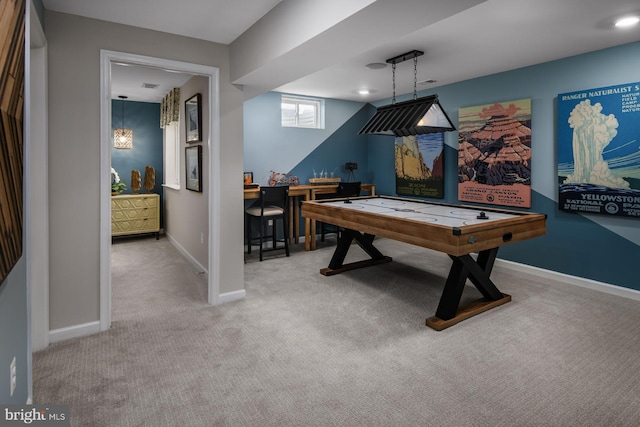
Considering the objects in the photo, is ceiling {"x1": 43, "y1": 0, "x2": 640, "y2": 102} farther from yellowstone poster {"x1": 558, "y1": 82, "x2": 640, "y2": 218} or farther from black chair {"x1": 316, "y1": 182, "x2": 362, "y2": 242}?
black chair {"x1": 316, "y1": 182, "x2": 362, "y2": 242}

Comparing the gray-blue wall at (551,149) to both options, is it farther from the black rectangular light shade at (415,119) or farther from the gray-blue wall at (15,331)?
the gray-blue wall at (15,331)

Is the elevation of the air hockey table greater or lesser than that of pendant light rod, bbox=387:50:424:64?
lesser

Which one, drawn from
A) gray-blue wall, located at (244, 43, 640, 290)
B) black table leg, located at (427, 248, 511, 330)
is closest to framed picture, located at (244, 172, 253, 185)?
gray-blue wall, located at (244, 43, 640, 290)

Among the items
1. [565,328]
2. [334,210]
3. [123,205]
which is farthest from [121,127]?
[565,328]

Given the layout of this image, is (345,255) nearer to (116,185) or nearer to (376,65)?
(376,65)

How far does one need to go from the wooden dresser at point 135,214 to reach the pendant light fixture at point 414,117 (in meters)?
3.77

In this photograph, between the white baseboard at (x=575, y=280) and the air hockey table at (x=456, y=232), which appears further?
the white baseboard at (x=575, y=280)

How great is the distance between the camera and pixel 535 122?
427 centimetres

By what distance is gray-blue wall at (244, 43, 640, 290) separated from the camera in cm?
362

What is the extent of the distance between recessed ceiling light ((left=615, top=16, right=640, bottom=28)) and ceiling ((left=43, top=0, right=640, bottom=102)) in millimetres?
66

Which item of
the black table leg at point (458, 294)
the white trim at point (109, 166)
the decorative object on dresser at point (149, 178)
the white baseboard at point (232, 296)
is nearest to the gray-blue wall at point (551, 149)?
the black table leg at point (458, 294)

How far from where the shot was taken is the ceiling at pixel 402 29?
6.36 feet

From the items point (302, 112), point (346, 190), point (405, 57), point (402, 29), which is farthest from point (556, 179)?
point (302, 112)

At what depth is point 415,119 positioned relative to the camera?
3.73 m
